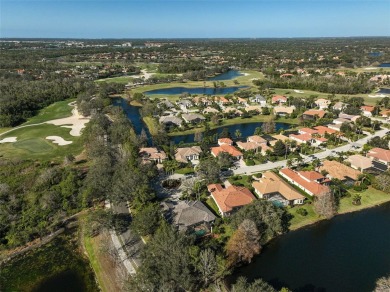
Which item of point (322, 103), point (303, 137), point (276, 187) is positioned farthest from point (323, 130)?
point (276, 187)

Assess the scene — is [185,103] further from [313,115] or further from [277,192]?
[277,192]

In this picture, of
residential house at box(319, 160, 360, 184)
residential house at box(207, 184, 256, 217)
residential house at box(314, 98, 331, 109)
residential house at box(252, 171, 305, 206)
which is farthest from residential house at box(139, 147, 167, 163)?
residential house at box(314, 98, 331, 109)

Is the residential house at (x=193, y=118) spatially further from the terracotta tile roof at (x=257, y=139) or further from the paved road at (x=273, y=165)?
the paved road at (x=273, y=165)

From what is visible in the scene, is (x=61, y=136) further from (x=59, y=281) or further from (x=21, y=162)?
(x=59, y=281)

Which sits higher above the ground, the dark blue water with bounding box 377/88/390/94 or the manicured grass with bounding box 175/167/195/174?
the manicured grass with bounding box 175/167/195/174

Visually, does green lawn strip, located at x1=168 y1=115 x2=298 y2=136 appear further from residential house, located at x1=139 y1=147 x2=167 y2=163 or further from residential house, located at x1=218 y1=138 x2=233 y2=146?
residential house, located at x1=139 y1=147 x2=167 y2=163
